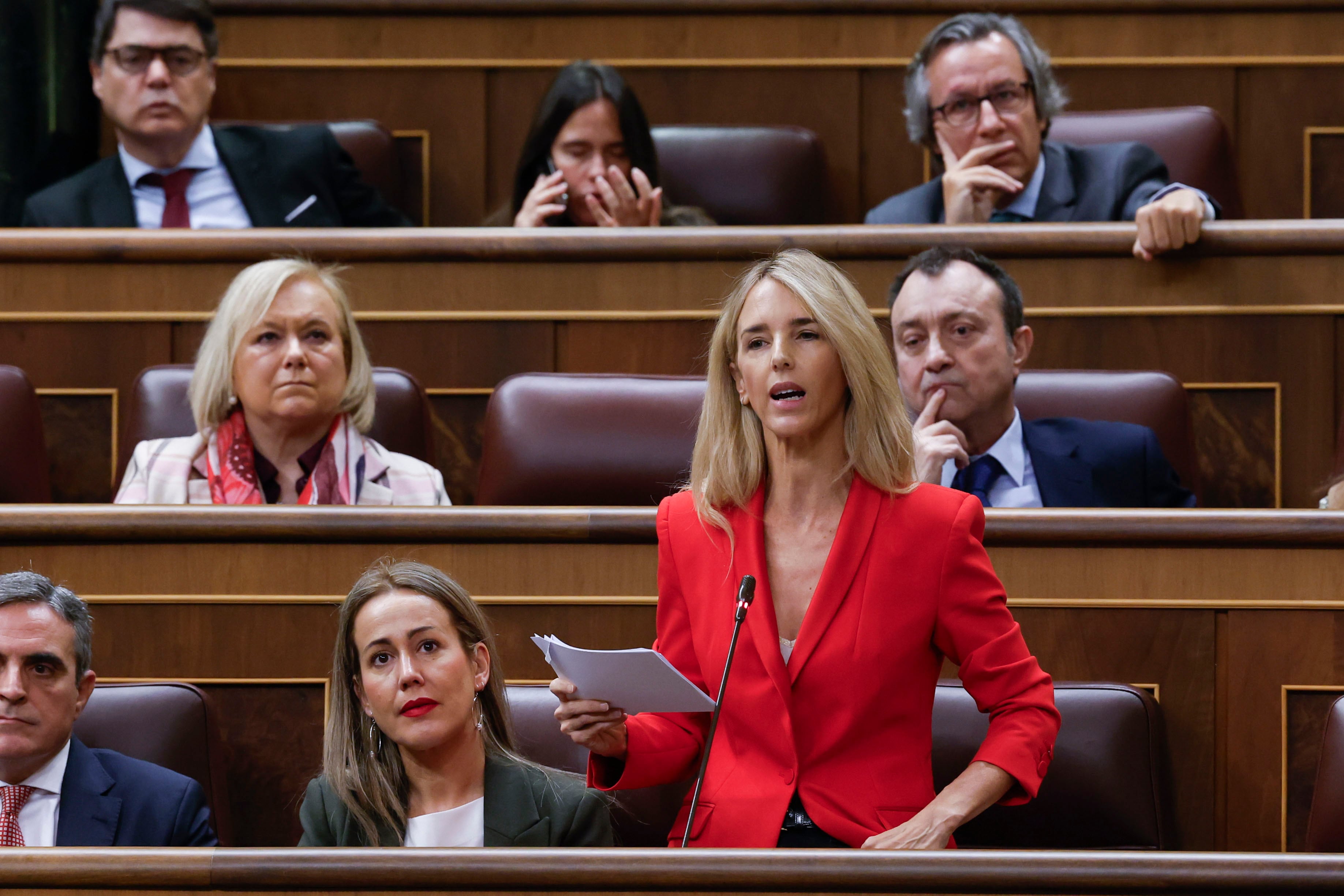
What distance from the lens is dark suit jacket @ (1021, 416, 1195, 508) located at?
3.01 ft

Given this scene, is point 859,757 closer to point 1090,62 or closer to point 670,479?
point 670,479

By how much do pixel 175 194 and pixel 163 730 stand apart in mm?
598

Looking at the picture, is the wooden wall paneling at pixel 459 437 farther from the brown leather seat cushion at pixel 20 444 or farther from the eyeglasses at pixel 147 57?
the eyeglasses at pixel 147 57

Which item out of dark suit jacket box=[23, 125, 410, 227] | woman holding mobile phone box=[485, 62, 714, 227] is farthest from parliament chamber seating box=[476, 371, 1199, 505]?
dark suit jacket box=[23, 125, 410, 227]

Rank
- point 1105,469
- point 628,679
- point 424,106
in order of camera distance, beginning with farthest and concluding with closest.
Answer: point 424,106
point 1105,469
point 628,679

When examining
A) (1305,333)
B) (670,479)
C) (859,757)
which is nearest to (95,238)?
(670,479)

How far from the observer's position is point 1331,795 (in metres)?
0.68

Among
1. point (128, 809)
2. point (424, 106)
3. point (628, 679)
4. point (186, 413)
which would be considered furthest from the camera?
point (424, 106)

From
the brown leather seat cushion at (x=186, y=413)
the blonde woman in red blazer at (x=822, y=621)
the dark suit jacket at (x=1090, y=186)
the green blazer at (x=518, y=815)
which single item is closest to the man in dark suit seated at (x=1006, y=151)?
the dark suit jacket at (x=1090, y=186)

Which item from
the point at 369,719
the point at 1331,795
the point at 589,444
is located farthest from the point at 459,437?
the point at 1331,795

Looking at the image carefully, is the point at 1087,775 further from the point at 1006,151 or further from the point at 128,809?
the point at 1006,151

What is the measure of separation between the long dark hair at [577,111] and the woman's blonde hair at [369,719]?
20.7 inches

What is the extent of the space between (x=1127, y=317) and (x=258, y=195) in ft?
2.18

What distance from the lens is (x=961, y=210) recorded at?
1.14m
